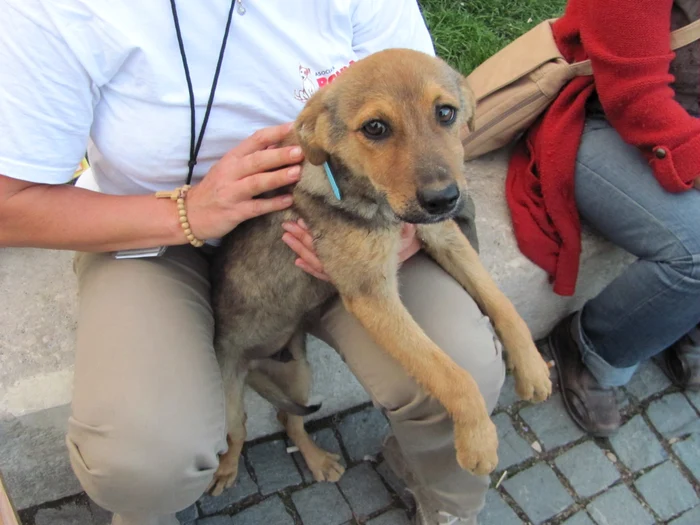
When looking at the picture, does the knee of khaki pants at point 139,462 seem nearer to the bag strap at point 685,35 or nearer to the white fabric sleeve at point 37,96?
the white fabric sleeve at point 37,96

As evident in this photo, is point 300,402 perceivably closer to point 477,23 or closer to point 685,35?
point 685,35

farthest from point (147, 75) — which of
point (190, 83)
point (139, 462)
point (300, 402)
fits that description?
point (300, 402)

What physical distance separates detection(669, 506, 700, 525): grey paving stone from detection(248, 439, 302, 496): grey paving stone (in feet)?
6.12

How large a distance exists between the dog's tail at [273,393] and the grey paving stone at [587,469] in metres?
1.40

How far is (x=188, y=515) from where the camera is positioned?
3076mm

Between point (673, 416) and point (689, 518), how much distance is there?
0.61m

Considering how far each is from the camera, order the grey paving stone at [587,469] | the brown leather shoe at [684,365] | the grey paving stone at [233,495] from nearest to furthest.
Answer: the grey paving stone at [233,495] < the grey paving stone at [587,469] < the brown leather shoe at [684,365]

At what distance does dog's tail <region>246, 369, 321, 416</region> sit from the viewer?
289 centimetres

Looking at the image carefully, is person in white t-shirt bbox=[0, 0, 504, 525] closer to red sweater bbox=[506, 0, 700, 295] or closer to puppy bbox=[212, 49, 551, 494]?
puppy bbox=[212, 49, 551, 494]

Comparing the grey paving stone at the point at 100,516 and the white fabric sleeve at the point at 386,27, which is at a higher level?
the white fabric sleeve at the point at 386,27

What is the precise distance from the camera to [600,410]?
3.52 metres

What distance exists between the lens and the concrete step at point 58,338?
9.18 ft

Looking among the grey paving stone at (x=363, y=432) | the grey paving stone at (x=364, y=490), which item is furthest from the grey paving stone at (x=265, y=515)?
the grey paving stone at (x=363, y=432)

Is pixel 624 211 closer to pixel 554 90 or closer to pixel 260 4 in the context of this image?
pixel 554 90
